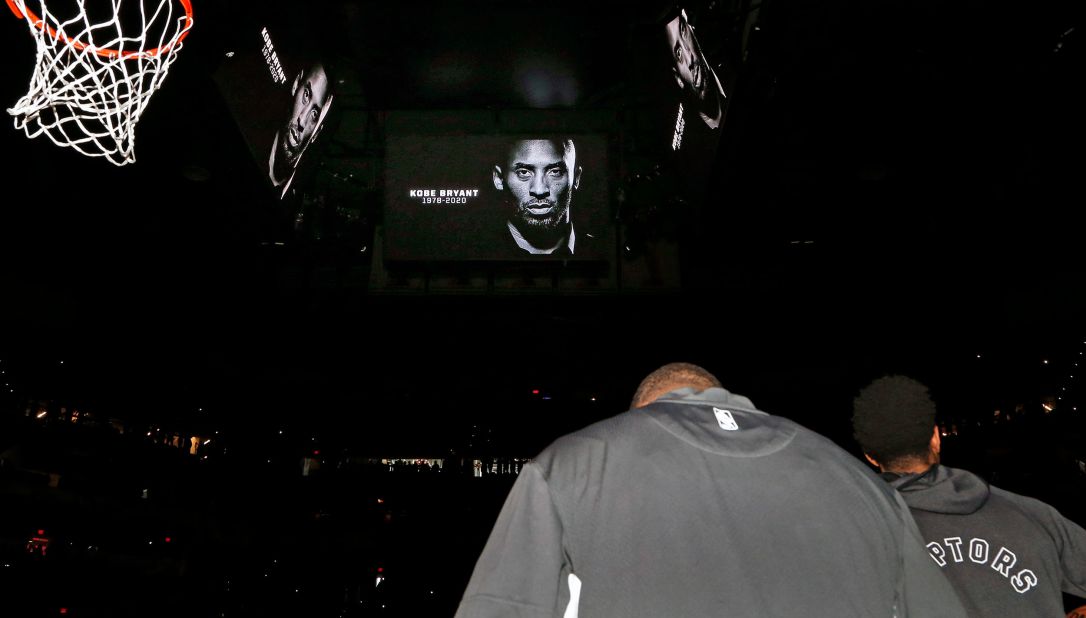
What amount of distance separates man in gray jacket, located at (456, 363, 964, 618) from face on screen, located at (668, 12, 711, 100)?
156 inches

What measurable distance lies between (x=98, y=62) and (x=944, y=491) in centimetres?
425

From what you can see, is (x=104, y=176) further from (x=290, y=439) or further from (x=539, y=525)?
(x=539, y=525)

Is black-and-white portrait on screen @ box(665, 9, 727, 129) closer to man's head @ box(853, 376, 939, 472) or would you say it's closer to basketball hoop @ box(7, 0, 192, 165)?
man's head @ box(853, 376, 939, 472)

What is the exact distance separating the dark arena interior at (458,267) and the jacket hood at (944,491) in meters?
3.10

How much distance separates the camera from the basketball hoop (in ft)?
11.5

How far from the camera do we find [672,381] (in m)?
1.89

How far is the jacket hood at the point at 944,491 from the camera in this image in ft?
6.81

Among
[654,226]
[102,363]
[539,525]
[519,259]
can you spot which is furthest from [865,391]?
[102,363]

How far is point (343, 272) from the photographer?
886cm

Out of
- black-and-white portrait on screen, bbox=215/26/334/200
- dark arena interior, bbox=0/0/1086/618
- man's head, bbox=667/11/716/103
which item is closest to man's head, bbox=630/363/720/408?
dark arena interior, bbox=0/0/1086/618

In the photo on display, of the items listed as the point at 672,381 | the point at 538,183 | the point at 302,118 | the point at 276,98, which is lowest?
the point at 672,381

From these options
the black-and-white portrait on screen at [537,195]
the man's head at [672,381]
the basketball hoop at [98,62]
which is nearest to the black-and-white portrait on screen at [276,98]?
the basketball hoop at [98,62]

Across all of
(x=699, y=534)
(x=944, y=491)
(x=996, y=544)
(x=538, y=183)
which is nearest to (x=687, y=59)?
(x=538, y=183)

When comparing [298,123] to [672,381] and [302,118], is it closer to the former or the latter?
[302,118]
